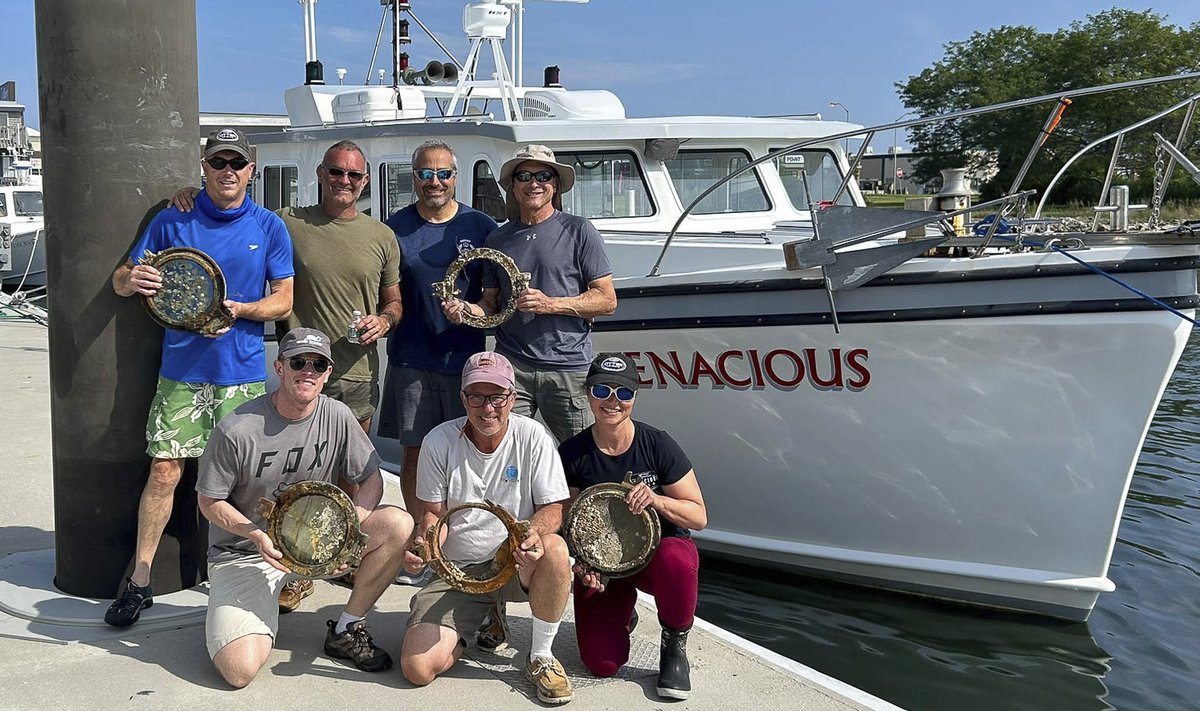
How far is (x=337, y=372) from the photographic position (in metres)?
4.23

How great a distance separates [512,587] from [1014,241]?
115 inches

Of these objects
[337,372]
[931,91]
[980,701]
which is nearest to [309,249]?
[337,372]

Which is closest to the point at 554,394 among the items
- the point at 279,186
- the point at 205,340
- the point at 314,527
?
the point at 314,527

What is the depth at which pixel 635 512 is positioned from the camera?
3479mm

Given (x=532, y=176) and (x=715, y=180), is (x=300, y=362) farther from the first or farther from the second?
(x=715, y=180)

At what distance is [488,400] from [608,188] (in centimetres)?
354

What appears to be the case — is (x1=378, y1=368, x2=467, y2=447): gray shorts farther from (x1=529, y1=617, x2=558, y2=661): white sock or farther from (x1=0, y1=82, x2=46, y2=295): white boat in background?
(x1=0, y1=82, x2=46, y2=295): white boat in background

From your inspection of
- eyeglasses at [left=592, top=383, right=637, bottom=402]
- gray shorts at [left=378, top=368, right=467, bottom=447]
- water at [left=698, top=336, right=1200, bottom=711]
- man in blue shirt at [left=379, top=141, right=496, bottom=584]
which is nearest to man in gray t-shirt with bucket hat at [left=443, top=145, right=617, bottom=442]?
man in blue shirt at [left=379, top=141, right=496, bottom=584]

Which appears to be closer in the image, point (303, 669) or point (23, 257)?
point (303, 669)

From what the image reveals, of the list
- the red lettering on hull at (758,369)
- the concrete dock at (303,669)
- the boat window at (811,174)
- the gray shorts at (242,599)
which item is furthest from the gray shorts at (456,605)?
the boat window at (811,174)

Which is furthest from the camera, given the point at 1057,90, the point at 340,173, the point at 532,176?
the point at 1057,90

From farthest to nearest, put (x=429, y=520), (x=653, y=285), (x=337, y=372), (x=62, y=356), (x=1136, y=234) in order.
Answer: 1. (x=653, y=285)
2. (x=1136, y=234)
3. (x=337, y=372)
4. (x=62, y=356)
5. (x=429, y=520)

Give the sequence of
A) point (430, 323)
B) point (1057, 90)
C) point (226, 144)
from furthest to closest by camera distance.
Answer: point (1057, 90) < point (430, 323) < point (226, 144)

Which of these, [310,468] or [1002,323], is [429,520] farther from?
[1002,323]
